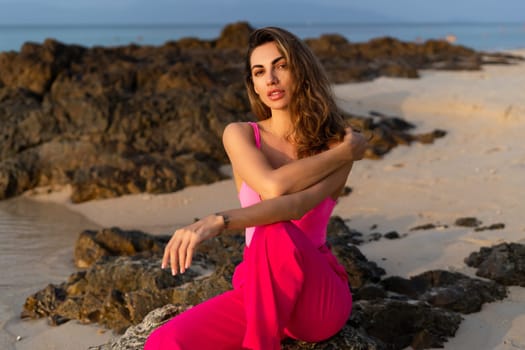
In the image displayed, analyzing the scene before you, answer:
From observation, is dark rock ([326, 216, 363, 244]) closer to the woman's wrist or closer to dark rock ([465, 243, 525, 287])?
dark rock ([465, 243, 525, 287])

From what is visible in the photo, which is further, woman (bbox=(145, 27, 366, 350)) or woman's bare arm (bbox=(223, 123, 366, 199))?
woman's bare arm (bbox=(223, 123, 366, 199))

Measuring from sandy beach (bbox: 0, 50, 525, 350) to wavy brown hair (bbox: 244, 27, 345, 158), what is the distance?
151 centimetres

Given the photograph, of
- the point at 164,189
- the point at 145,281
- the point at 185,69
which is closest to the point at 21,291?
the point at 145,281

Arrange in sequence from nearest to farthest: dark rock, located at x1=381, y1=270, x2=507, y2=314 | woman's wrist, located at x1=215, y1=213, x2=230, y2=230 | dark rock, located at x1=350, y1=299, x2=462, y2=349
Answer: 1. woman's wrist, located at x1=215, y1=213, x2=230, y2=230
2. dark rock, located at x1=350, y1=299, x2=462, y2=349
3. dark rock, located at x1=381, y1=270, x2=507, y2=314

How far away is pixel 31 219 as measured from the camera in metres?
8.41

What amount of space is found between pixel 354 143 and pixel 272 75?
1.85 ft

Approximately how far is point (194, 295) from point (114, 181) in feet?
16.7

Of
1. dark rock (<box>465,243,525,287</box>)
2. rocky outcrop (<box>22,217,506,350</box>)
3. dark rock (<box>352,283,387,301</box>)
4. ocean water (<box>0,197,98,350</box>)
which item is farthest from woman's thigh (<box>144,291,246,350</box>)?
dark rock (<box>465,243,525,287</box>)

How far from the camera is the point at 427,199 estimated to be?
7570mm

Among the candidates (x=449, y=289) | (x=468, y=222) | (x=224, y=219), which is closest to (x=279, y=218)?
(x=224, y=219)

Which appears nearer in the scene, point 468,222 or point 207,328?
point 207,328

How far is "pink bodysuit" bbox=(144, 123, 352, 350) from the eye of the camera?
8.67ft

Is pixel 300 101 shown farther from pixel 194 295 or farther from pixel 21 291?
pixel 21 291

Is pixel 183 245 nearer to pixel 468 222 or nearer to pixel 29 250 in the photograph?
pixel 468 222
